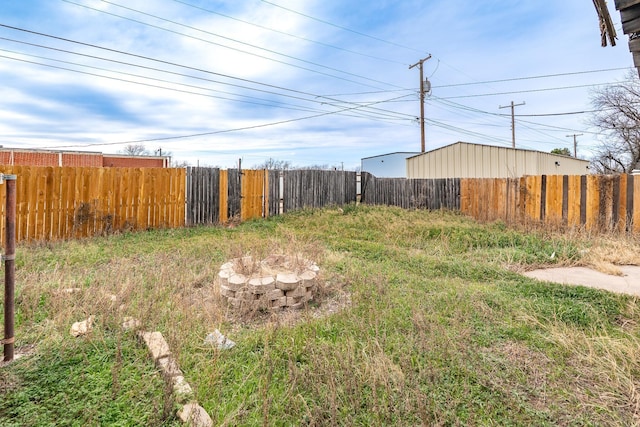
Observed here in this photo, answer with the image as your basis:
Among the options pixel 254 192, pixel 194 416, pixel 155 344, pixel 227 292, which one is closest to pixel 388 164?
pixel 254 192

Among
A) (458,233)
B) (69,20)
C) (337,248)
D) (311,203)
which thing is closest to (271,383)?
(337,248)

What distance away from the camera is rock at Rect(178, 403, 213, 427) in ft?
5.10

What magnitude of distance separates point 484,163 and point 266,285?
1166 centimetres

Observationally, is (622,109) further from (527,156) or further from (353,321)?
(353,321)

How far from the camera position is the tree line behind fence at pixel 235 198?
20.8 ft

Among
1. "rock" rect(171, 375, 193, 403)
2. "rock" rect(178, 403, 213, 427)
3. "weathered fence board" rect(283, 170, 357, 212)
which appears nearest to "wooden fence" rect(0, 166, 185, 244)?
"weathered fence board" rect(283, 170, 357, 212)

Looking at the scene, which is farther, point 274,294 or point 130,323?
point 274,294

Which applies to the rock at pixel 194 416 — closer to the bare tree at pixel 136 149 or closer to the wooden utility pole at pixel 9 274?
the wooden utility pole at pixel 9 274

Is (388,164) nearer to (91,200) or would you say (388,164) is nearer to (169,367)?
(91,200)

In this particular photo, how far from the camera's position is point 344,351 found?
7.50ft

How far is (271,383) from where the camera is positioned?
198 centimetres

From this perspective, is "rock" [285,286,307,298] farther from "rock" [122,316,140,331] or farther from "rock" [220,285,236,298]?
"rock" [122,316,140,331]

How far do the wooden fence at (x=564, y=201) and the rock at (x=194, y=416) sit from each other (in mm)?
8204

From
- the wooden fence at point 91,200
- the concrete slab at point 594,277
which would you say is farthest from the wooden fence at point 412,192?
the wooden fence at point 91,200
